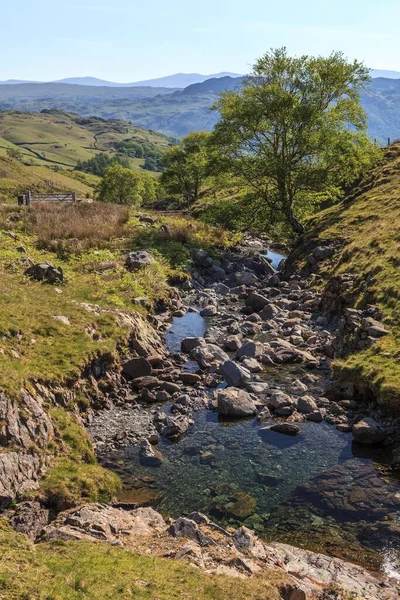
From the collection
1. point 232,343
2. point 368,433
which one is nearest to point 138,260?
point 232,343

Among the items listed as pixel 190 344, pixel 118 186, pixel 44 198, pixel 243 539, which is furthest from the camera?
pixel 118 186

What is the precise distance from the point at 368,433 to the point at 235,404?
15.7ft

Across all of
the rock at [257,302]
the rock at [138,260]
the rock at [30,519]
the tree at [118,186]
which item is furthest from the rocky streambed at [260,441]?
the tree at [118,186]

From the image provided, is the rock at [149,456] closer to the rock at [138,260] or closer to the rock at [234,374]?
the rock at [234,374]

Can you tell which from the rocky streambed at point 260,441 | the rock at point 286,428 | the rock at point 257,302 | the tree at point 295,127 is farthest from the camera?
the tree at point 295,127

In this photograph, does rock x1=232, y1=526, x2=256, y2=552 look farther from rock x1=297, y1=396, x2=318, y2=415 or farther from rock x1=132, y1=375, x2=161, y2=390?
rock x1=132, y1=375, x2=161, y2=390

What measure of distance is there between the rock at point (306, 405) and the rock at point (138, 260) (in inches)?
691

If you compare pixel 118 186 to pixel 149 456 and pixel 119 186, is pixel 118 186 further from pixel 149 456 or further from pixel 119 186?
pixel 149 456

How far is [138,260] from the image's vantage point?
113ft

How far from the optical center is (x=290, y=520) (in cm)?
1322

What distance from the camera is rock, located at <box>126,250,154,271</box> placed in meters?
33.8

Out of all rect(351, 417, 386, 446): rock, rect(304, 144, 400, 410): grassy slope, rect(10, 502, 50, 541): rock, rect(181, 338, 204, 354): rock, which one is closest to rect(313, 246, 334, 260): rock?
rect(304, 144, 400, 410): grassy slope

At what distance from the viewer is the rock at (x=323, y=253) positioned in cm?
3884

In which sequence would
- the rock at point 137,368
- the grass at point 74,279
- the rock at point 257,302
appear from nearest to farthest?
the grass at point 74,279 → the rock at point 137,368 → the rock at point 257,302
